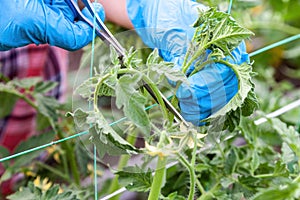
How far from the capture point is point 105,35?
0.69 meters

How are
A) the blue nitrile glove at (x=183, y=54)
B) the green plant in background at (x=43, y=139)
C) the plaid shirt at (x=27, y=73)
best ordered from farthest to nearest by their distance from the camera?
1. the plaid shirt at (x=27, y=73)
2. the green plant in background at (x=43, y=139)
3. the blue nitrile glove at (x=183, y=54)

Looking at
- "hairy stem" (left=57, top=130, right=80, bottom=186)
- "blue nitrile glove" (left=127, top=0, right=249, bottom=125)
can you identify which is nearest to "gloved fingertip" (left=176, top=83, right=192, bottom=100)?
"blue nitrile glove" (left=127, top=0, right=249, bottom=125)

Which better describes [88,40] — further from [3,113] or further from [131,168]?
[3,113]

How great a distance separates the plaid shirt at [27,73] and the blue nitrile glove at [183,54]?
555 millimetres

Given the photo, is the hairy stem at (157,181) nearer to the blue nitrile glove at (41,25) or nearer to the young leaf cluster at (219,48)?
the young leaf cluster at (219,48)

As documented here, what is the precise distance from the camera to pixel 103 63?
711 mm

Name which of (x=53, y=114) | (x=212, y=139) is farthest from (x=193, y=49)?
(x=53, y=114)

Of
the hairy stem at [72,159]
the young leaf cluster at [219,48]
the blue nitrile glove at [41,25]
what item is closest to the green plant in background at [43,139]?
the hairy stem at [72,159]

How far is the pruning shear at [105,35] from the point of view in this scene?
658mm

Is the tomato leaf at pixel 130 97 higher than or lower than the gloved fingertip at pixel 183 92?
higher

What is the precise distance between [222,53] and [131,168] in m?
0.19

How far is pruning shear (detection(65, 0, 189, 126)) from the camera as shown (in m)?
0.66

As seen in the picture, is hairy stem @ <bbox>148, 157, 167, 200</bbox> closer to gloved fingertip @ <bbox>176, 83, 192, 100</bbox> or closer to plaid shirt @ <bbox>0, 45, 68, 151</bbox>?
gloved fingertip @ <bbox>176, 83, 192, 100</bbox>

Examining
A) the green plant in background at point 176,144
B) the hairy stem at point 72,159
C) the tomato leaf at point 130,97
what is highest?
the tomato leaf at point 130,97
